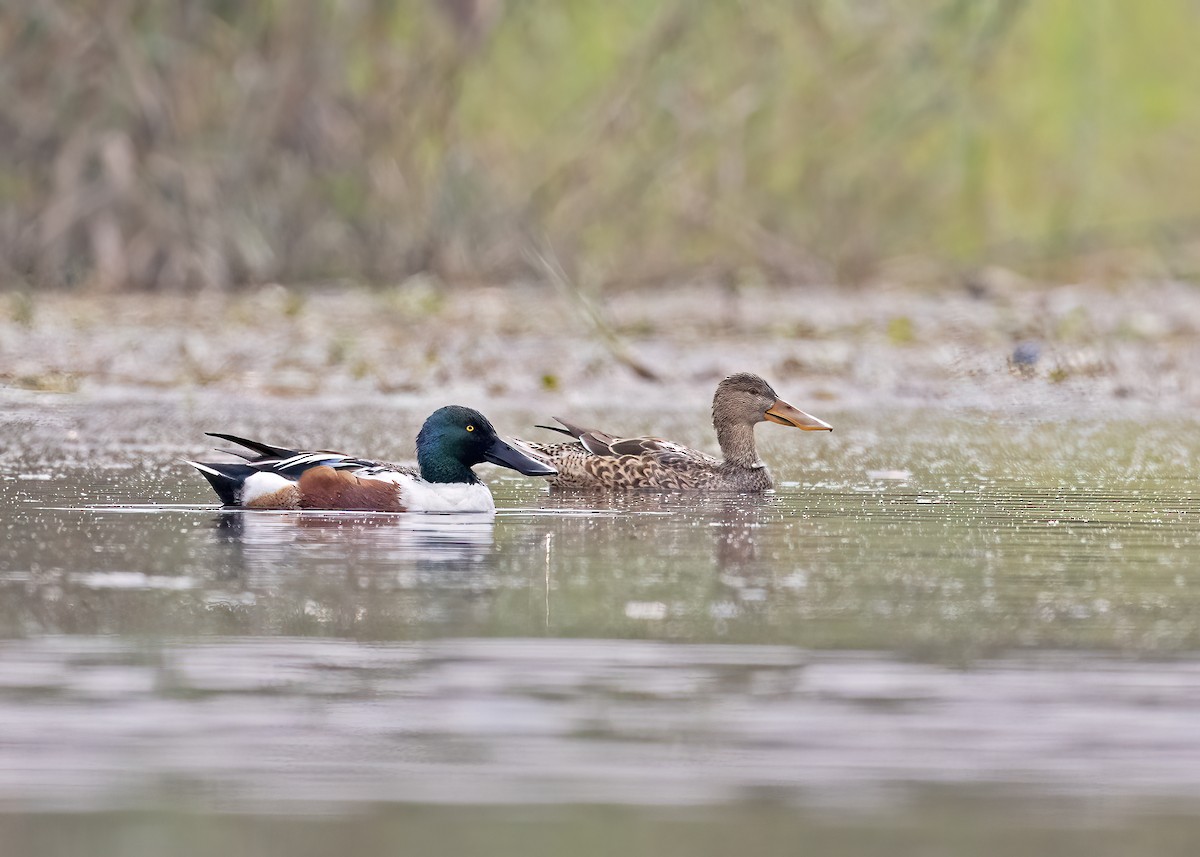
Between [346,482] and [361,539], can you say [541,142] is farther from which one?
[361,539]

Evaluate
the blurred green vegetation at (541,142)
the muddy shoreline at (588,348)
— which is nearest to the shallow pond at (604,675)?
the muddy shoreline at (588,348)

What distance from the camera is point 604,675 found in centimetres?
397

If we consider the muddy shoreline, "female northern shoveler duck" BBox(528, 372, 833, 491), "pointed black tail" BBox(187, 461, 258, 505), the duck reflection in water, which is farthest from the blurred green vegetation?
the duck reflection in water

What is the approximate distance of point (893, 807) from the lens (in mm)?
3059

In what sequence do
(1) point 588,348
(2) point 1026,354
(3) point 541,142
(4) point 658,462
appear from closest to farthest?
(4) point 658,462 → (2) point 1026,354 → (1) point 588,348 → (3) point 541,142

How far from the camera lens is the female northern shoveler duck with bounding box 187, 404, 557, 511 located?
22.3ft

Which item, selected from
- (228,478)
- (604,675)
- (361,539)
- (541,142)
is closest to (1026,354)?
(541,142)

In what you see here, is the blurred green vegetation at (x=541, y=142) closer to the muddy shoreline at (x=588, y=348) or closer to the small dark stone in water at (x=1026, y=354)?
the muddy shoreline at (x=588, y=348)

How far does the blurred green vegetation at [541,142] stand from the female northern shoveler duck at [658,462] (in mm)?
7350

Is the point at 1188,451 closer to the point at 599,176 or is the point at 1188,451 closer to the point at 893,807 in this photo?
the point at 893,807

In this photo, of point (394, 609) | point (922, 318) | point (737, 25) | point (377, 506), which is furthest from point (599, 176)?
point (394, 609)

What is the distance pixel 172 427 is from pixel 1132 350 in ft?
20.2

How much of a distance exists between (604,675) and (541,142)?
1260cm

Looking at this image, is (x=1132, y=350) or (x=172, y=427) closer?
(x=172, y=427)
